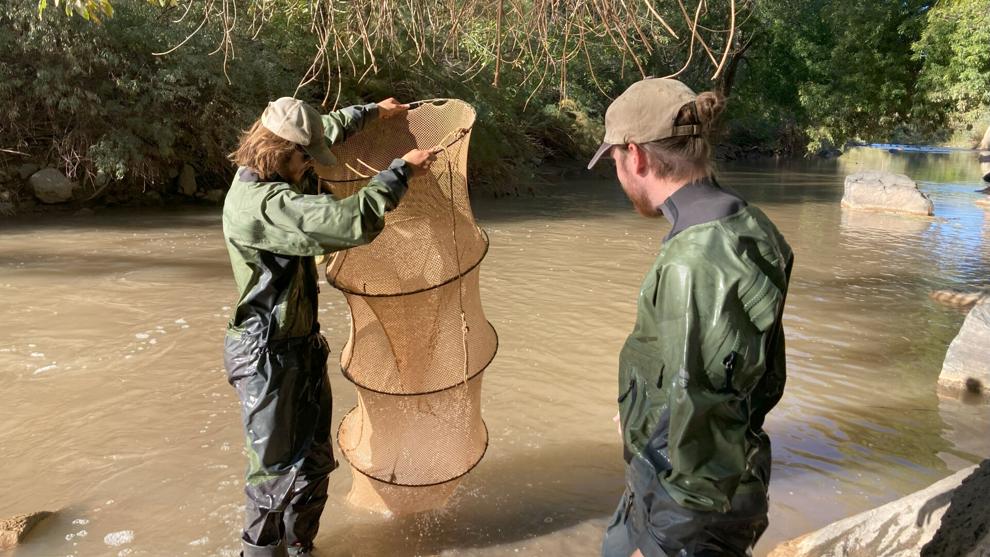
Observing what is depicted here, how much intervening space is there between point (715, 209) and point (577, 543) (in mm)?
2511

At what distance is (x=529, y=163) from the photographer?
21812 millimetres

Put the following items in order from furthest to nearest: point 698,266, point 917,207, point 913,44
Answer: point 917,207, point 913,44, point 698,266

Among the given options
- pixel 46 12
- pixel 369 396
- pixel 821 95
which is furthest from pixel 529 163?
pixel 369 396

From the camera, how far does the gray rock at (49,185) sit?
Answer: 47.0 ft

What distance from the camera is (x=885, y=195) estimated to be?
18.4m

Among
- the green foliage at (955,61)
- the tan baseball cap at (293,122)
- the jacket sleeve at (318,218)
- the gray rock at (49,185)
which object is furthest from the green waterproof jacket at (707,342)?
the gray rock at (49,185)

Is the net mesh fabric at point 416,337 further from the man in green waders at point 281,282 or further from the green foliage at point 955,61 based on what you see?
the green foliage at point 955,61

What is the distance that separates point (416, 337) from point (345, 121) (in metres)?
1.15

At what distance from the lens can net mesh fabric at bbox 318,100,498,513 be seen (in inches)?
142

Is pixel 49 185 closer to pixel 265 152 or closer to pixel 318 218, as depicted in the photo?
pixel 265 152

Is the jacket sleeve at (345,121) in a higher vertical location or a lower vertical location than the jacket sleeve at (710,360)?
higher

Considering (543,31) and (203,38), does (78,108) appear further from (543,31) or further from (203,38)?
(543,31)

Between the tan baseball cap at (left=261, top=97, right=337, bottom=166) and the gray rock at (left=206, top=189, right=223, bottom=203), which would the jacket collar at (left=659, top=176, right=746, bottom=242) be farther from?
the gray rock at (left=206, top=189, right=223, bottom=203)

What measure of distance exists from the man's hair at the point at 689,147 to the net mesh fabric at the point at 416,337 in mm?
1804
